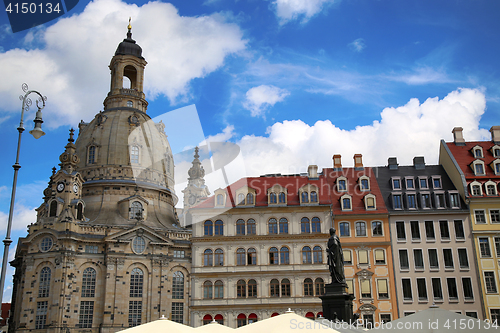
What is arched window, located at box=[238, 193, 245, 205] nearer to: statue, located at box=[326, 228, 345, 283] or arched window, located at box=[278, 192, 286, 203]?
arched window, located at box=[278, 192, 286, 203]

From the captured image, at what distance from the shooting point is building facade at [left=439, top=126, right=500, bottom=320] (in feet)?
155

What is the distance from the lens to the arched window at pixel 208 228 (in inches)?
1959

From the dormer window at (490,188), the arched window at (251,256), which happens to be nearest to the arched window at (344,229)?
the arched window at (251,256)

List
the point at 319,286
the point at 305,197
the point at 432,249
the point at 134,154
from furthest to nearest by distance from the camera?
the point at 134,154 → the point at 305,197 → the point at 432,249 → the point at 319,286

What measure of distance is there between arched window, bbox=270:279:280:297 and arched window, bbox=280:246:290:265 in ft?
6.57

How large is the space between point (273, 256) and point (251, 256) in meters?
2.24

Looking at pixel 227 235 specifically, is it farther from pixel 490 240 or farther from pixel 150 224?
pixel 490 240

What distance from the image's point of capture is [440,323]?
16625 mm

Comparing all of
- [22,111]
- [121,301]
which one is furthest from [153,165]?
[22,111]

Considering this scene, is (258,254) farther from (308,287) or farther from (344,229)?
(344,229)

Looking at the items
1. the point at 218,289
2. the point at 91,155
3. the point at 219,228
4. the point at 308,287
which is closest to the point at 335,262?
the point at 308,287

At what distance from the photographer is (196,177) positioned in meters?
91.4

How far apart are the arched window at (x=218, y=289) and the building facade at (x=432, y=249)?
17243 mm

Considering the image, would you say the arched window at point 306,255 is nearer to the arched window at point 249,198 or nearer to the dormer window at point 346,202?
the dormer window at point 346,202
